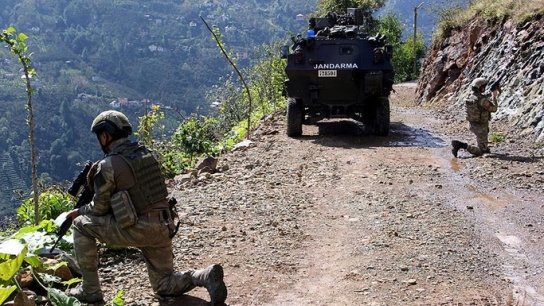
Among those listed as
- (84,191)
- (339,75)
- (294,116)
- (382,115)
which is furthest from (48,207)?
(382,115)

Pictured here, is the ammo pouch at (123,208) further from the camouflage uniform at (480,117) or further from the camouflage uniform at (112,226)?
the camouflage uniform at (480,117)

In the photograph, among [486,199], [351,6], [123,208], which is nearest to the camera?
[123,208]

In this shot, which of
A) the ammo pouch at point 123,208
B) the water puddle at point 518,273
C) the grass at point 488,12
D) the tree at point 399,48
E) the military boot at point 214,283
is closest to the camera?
the ammo pouch at point 123,208

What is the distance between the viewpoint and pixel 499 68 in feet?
52.8

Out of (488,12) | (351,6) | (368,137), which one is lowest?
(368,137)

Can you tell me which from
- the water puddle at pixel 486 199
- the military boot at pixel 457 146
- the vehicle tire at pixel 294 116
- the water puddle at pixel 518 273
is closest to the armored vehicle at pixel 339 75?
the vehicle tire at pixel 294 116

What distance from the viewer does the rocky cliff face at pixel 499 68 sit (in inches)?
495

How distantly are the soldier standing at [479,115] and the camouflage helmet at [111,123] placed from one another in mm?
6922

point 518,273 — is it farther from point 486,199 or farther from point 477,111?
point 477,111

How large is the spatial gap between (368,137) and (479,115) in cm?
285

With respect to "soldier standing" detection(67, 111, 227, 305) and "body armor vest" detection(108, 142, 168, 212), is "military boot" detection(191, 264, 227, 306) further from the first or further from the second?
"body armor vest" detection(108, 142, 168, 212)

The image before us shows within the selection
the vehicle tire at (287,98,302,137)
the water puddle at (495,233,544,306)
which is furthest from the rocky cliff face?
the water puddle at (495,233,544,306)

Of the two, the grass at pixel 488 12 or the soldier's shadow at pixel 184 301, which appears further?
the grass at pixel 488 12

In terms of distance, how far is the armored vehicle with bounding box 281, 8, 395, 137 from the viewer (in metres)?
12.3
